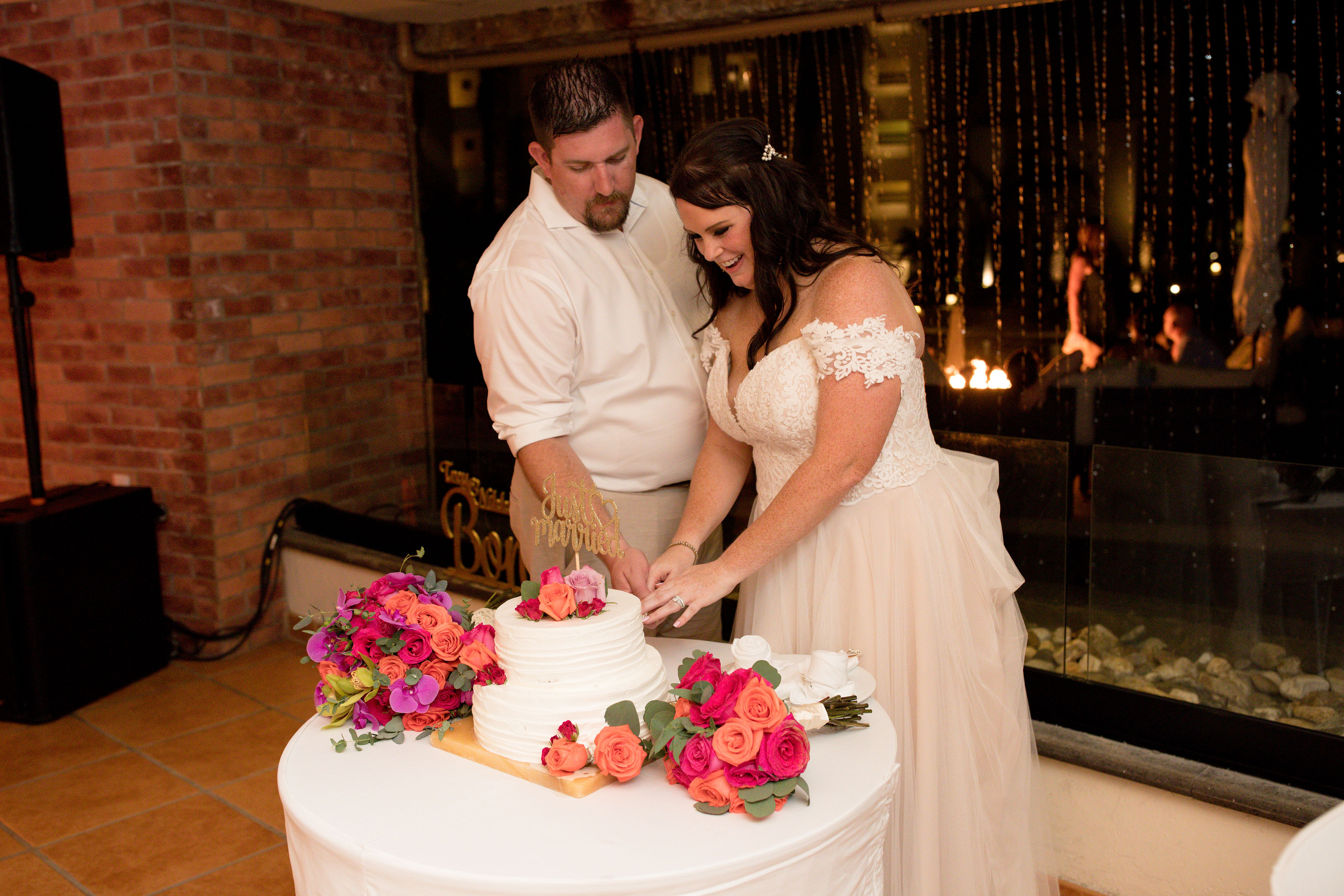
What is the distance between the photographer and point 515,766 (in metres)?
1.59

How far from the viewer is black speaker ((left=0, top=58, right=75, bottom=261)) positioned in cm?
370

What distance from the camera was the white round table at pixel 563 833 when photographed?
1.32m

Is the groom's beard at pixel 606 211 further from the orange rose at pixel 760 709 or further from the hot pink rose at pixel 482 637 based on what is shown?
the orange rose at pixel 760 709

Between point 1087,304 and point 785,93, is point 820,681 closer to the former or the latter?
point 1087,304

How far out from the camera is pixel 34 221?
3.84m

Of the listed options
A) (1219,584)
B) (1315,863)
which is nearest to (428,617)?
(1315,863)

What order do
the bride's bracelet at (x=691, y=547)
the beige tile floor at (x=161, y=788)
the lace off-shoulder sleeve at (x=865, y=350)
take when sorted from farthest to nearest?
the beige tile floor at (x=161, y=788)
the bride's bracelet at (x=691, y=547)
the lace off-shoulder sleeve at (x=865, y=350)

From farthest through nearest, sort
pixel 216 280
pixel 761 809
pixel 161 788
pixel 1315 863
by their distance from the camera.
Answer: pixel 216 280, pixel 161 788, pixel 761 809, pixel 1315 863

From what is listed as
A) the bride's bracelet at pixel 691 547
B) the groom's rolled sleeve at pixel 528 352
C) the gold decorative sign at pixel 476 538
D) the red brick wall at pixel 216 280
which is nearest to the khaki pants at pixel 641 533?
the groom's rolled sleeve at pixel 528 352

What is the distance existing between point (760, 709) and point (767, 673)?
131 millimetres

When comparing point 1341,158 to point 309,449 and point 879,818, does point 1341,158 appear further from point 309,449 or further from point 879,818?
point 309,449

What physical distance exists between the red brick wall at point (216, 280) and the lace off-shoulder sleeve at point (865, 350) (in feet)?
8.89

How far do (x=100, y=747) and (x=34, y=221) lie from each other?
186cm

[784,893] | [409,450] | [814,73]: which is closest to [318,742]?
[784,893]
